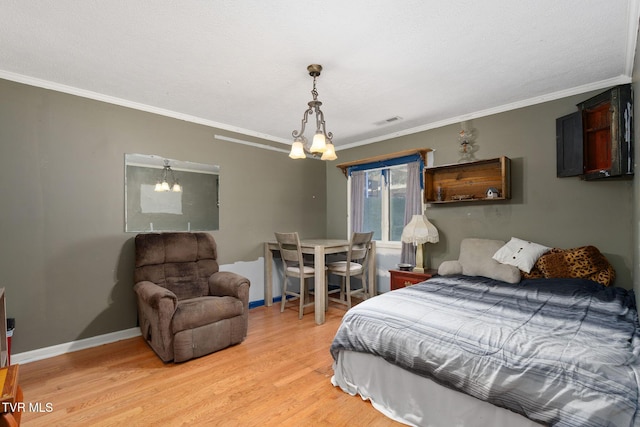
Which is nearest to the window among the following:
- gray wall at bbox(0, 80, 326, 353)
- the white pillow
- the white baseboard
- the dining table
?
the dining table

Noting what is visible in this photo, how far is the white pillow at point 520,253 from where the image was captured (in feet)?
9.53

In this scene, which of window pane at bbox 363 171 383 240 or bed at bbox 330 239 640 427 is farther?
window pane at bbox 363 171 383 240

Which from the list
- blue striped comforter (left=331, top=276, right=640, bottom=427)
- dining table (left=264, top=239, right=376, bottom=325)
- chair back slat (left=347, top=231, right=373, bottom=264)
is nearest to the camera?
blue striped comforter (left=331, top=276, right=640, bottom=427)

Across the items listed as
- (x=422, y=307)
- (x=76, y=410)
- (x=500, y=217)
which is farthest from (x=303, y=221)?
(x=76, y=410)

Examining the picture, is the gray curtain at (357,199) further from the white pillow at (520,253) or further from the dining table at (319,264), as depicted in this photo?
the white pillow at (520,253)

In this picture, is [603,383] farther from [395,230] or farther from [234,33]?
[395,230]

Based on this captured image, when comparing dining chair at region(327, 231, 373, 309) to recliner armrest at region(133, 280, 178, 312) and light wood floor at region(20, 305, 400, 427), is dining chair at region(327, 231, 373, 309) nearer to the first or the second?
light wood floor at region(20, 305, 400, 427)

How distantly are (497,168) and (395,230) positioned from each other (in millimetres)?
1567

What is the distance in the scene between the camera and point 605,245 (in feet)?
9.05

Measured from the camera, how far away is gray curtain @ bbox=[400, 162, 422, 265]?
13.4 ft

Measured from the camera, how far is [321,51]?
223 centimetres

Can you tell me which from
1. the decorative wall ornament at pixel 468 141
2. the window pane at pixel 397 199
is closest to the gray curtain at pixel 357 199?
the window pane at pixel 397 199

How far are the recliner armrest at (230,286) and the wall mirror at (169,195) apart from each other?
0.79 meters

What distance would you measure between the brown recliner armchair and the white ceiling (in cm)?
153
